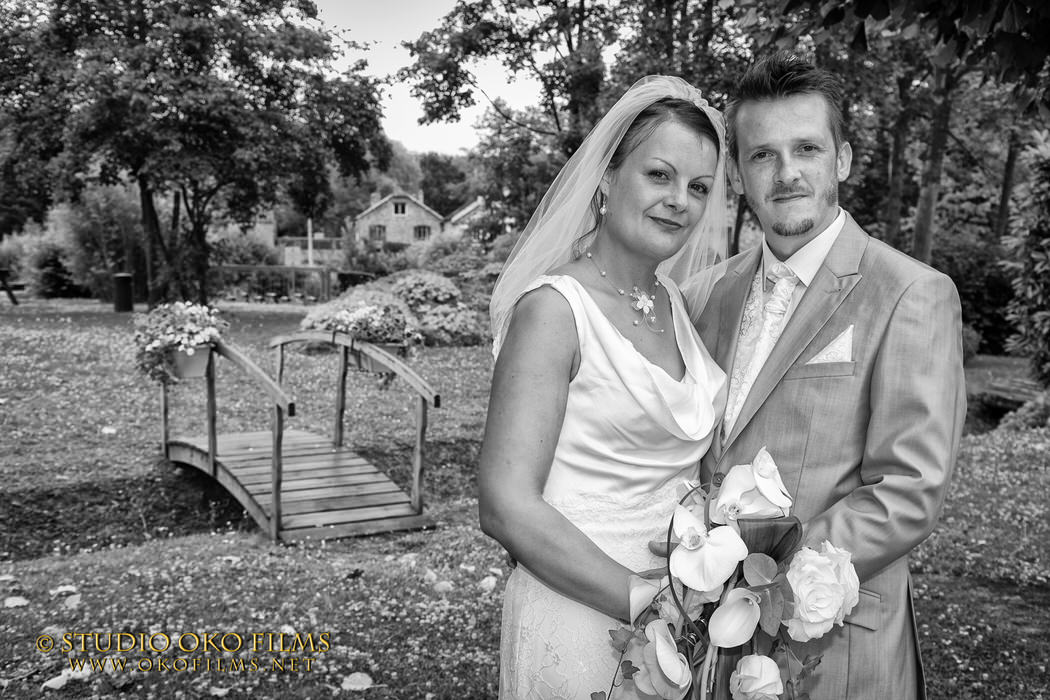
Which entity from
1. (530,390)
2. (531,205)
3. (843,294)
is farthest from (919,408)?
Answer: (531,205)

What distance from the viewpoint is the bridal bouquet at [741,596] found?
5.52 ft

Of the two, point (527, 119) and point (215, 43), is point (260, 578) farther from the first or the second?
point (215, 43)

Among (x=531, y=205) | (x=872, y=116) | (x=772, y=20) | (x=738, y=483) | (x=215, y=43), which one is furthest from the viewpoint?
(x=215, y=43)

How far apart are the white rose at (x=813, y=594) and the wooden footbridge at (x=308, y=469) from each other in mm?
6186

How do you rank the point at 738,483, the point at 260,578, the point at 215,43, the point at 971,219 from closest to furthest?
1. the point at 738,483
2. the point at 260,578
3. the point at 215,43
4. the point at 971,219

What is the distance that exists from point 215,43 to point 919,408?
23.4 meters

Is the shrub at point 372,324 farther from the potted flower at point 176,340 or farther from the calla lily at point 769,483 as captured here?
the calla lily at point 769,483

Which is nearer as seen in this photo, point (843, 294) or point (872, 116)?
point (843, 294)

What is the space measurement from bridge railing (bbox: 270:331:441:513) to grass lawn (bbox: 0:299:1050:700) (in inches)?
26.7

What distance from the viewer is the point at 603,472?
2463 mm

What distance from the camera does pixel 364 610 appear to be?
5559mm

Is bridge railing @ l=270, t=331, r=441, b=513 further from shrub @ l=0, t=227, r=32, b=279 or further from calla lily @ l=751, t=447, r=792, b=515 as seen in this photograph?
shrub @ l=0, t=227, r=32, b=279

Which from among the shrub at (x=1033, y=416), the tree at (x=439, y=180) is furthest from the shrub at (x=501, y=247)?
the tree at (x=439, y=180)

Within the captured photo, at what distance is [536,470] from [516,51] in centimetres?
1678
